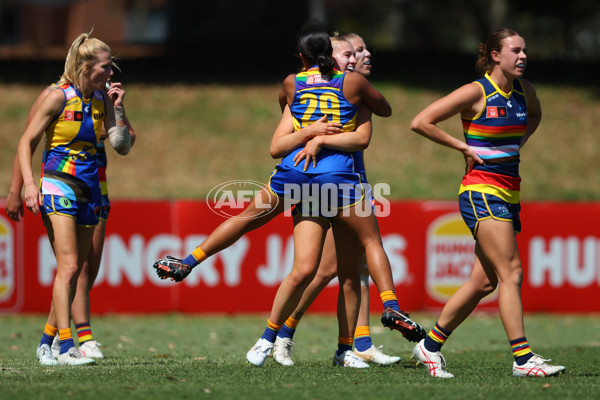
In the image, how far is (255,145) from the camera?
64.6ft

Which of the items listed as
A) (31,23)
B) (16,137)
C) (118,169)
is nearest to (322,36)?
(118,169)

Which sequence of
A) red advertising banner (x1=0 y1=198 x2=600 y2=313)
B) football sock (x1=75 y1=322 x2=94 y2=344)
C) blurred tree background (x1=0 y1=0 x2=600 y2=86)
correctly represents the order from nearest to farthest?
football sock (x1=75 y1=322 x2=94 y2=344) < red advertising banner (x1=0 y1=198 x2=600 y2=313) < blurred tree background (x1=0 y1=0 x2=600 y2=86)

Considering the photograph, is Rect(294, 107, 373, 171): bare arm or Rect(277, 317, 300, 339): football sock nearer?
Rect(294, 107, 373, 171): bare arm

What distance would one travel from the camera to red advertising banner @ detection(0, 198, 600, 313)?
1109cm

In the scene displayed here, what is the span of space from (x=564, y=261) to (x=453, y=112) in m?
6.84

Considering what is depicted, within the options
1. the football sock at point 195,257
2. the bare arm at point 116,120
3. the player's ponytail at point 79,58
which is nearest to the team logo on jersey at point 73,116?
the player's ponytail at point 79,58

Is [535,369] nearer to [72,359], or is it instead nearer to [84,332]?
[72,359]

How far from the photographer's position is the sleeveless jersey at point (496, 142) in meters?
5.54

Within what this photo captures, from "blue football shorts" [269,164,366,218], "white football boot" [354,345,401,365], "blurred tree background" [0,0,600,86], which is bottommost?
"white football boot" [354,345,401,365]

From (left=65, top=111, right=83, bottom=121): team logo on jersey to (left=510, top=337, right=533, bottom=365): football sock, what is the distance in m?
3.26

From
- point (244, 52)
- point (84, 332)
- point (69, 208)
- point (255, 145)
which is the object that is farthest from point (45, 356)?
point (244, 52)

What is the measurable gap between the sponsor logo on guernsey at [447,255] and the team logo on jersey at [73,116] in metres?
6.44

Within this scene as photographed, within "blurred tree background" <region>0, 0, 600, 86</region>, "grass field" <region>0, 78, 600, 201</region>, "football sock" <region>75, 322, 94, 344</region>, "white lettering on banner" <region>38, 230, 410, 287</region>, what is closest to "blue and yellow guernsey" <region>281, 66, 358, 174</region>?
"football sock" <region>75, 322, 94, 344</region>

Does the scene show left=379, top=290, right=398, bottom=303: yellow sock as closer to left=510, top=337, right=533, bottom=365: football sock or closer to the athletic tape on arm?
left=510, top=337, right=533, bottom=365: football sock
